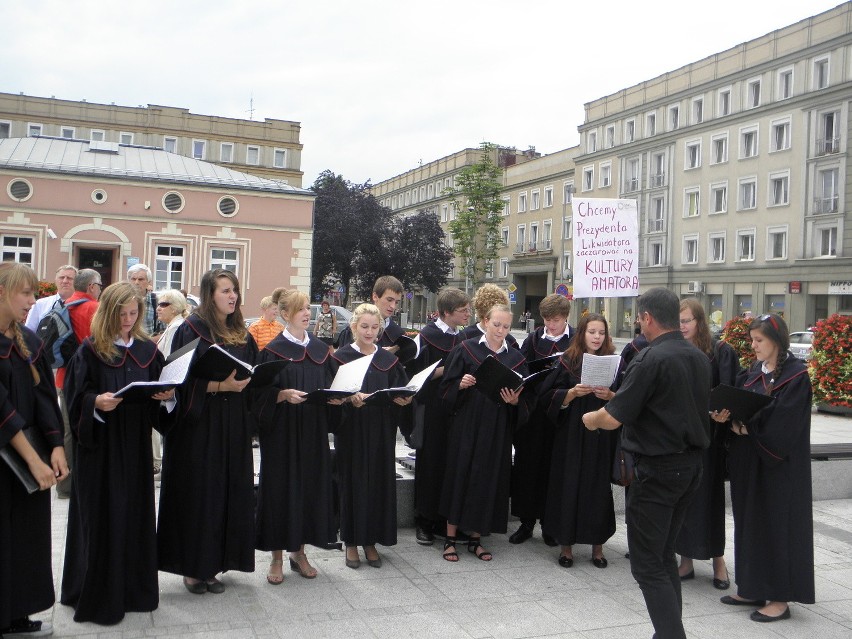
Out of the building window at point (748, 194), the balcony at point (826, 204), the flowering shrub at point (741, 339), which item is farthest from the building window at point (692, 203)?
the flowering shrub at point (741, 339)

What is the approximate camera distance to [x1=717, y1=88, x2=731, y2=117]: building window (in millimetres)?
46281

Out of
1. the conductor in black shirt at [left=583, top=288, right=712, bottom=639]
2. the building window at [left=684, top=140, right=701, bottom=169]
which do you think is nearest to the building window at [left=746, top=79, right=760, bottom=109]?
the building window at [left=684, top=140, right=701, bottom=169]

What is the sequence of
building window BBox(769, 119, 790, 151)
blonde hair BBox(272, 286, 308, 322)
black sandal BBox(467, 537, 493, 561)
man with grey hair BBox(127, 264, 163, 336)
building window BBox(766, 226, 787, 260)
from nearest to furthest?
blonde hair BBox(272, 286, 308, 322) → black sandal BBox(467, 537, 493, 561) → man with grey hair BBox(127, 264, 163, 336) → building window BBox(769, 119, 790, 151) → building window BBox(766, 226, 787, 260)

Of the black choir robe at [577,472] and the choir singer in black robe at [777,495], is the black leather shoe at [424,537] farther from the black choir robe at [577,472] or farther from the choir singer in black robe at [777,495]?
the choir singer in black robe at [777,495]

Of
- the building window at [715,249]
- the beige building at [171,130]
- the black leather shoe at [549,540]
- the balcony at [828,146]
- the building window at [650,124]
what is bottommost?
the black leather shoe at [549,540]

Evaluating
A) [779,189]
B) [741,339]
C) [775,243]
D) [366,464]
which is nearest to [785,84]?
[779,189]

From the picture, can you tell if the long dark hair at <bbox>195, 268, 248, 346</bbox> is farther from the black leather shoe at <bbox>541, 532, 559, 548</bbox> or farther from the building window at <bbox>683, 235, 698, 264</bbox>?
the building window at <bbox>683, 235, 698, 264</bbox>

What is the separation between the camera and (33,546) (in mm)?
4426

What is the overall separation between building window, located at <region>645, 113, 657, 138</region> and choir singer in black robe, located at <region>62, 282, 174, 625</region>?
51229mm

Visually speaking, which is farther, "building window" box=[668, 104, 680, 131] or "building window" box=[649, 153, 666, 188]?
"building window" box=[649, 153, 666, 188]

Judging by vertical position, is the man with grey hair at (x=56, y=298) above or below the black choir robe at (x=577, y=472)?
above

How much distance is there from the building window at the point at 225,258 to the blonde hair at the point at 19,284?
95.3 ft

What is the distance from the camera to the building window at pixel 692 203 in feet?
160

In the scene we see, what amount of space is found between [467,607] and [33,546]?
2678 mm
